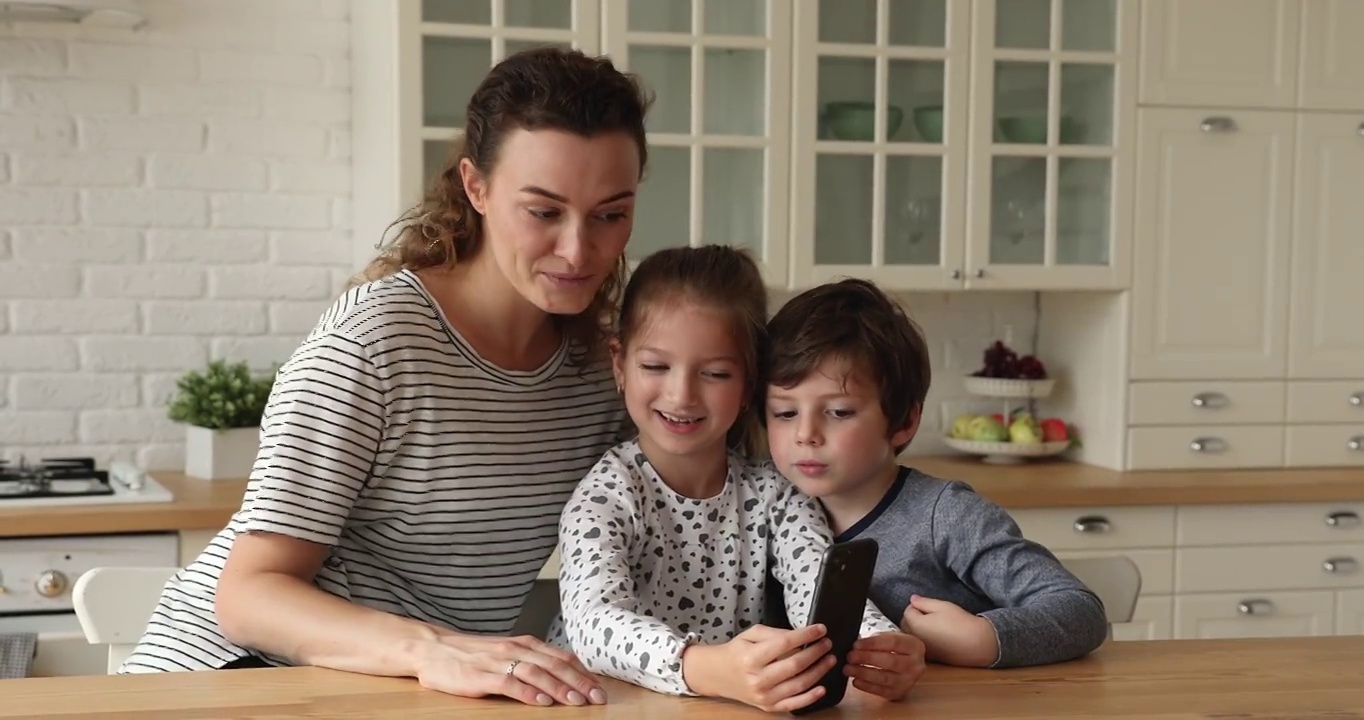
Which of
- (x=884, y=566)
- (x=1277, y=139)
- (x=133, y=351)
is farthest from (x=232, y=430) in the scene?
(x=1277, y=139)

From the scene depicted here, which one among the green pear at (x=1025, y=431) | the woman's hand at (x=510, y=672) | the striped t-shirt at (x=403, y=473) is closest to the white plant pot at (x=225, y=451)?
the striped t-shirt at (x=403, y=473)

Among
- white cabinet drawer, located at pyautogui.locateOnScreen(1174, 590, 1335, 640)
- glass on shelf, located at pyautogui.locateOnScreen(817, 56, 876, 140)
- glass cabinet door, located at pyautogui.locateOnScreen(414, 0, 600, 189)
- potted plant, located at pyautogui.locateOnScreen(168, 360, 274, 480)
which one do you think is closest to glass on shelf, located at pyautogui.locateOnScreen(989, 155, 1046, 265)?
glass on shelf, located at pyautogui.locateOnScreen(817, 56, 876, 140)

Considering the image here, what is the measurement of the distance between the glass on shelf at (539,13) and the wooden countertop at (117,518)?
1.12 metres

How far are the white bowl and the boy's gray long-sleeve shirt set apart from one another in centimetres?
193

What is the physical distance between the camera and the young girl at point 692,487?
165cm

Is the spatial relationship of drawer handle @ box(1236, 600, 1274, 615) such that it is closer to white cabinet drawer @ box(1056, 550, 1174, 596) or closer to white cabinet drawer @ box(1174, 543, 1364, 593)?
white cabinet drawer @ box(1174, 543, 1364, 593)

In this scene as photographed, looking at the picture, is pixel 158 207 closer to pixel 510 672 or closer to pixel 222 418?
pixel 222 418

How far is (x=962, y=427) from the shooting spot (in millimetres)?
3680

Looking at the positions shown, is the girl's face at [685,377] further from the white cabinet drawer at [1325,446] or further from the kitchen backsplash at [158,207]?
the white cabinet drawer at [1325,446]

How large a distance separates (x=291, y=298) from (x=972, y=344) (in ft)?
5.47

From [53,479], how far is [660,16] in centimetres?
155

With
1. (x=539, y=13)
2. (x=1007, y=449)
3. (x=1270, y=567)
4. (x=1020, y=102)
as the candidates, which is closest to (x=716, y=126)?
(x=539, y=13)

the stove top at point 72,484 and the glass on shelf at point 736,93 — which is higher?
the glass on shelf at point 736,93

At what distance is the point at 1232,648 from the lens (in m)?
1.63
